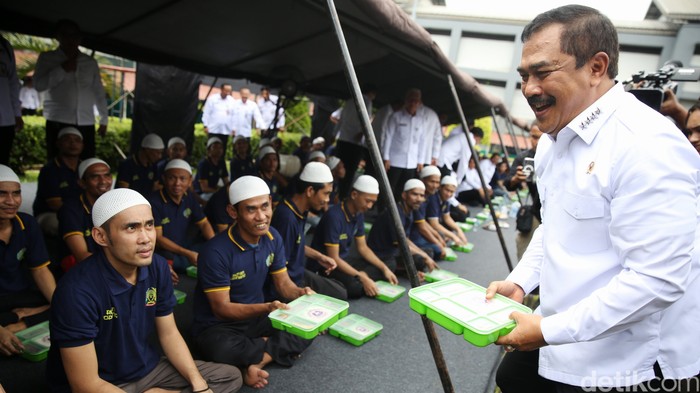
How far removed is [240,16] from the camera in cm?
430

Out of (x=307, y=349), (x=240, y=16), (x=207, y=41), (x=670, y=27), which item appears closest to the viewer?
(x=307, y=349)

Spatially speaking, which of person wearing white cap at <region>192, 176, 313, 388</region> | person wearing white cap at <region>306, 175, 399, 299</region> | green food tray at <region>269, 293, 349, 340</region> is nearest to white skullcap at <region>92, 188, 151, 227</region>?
person wearing white cap at <region>192, 176, 313, 388</region>

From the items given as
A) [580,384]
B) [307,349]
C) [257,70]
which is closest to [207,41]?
[257,70]

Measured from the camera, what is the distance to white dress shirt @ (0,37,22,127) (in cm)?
389

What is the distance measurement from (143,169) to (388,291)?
348cm

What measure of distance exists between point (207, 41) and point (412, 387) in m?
4.66

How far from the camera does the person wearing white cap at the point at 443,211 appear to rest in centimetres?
558

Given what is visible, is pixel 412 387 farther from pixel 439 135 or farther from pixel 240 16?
pixel 439 135

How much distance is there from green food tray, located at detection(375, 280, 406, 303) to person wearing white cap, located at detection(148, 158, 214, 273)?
177 cm

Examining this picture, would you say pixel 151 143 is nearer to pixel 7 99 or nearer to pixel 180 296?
pixel 7 99

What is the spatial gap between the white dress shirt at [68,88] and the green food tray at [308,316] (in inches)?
157

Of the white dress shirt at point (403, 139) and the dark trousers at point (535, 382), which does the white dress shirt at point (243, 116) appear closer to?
the white dress shirt at point (403, 139)

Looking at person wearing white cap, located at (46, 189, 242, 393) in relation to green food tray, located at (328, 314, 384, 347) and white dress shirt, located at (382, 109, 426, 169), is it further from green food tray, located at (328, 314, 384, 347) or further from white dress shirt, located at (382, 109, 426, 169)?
white dress shirt, located at (382, 109, 426, 169)

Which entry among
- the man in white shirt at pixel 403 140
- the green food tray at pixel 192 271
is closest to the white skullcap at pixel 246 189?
the green food tray at pixel 192 271
